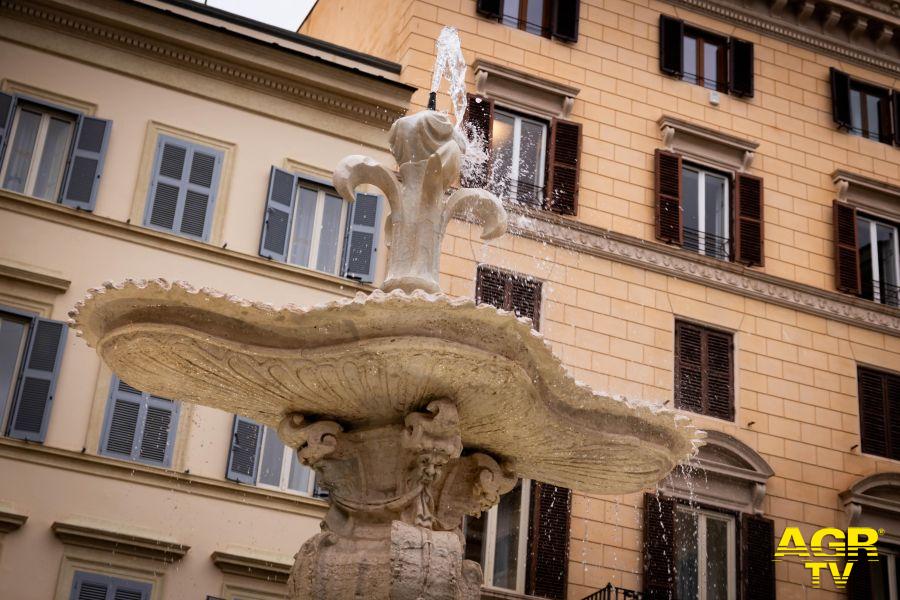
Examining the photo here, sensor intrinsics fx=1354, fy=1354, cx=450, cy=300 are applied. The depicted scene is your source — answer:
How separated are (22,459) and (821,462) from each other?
11.4 meters

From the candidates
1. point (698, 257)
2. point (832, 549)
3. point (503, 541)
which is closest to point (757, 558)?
point (832, 549)

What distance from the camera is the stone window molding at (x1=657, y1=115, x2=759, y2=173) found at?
2153 centimetres

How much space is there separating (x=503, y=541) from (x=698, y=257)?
5.67 m

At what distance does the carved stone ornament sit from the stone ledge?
7.14 meters

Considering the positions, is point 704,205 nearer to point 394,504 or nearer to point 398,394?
point 398,394

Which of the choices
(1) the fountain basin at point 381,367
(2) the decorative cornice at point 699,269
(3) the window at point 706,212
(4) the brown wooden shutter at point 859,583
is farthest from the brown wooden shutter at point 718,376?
(1) the fountain basin at point 381,367

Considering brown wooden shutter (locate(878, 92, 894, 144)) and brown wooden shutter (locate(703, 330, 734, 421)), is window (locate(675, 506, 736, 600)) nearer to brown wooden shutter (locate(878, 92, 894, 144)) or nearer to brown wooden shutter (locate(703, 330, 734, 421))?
brown wooden shutter (locate(703, 330, 734, 421))

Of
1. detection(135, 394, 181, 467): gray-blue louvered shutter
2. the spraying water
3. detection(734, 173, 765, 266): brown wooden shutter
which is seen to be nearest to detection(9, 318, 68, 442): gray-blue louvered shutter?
detection(135, 394, 181, 467): gray-blue louvered shutter

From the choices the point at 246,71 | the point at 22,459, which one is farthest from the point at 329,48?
the point at 22,459

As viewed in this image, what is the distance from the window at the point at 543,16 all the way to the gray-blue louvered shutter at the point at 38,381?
868cm

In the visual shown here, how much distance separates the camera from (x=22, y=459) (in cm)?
1608

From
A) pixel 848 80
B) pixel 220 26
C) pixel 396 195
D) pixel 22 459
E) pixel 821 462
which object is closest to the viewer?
pixel 396 195

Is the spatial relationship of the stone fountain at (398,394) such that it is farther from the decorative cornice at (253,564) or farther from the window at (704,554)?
the window at (704,554)

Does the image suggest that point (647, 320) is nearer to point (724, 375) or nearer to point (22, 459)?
point (724, 375)
